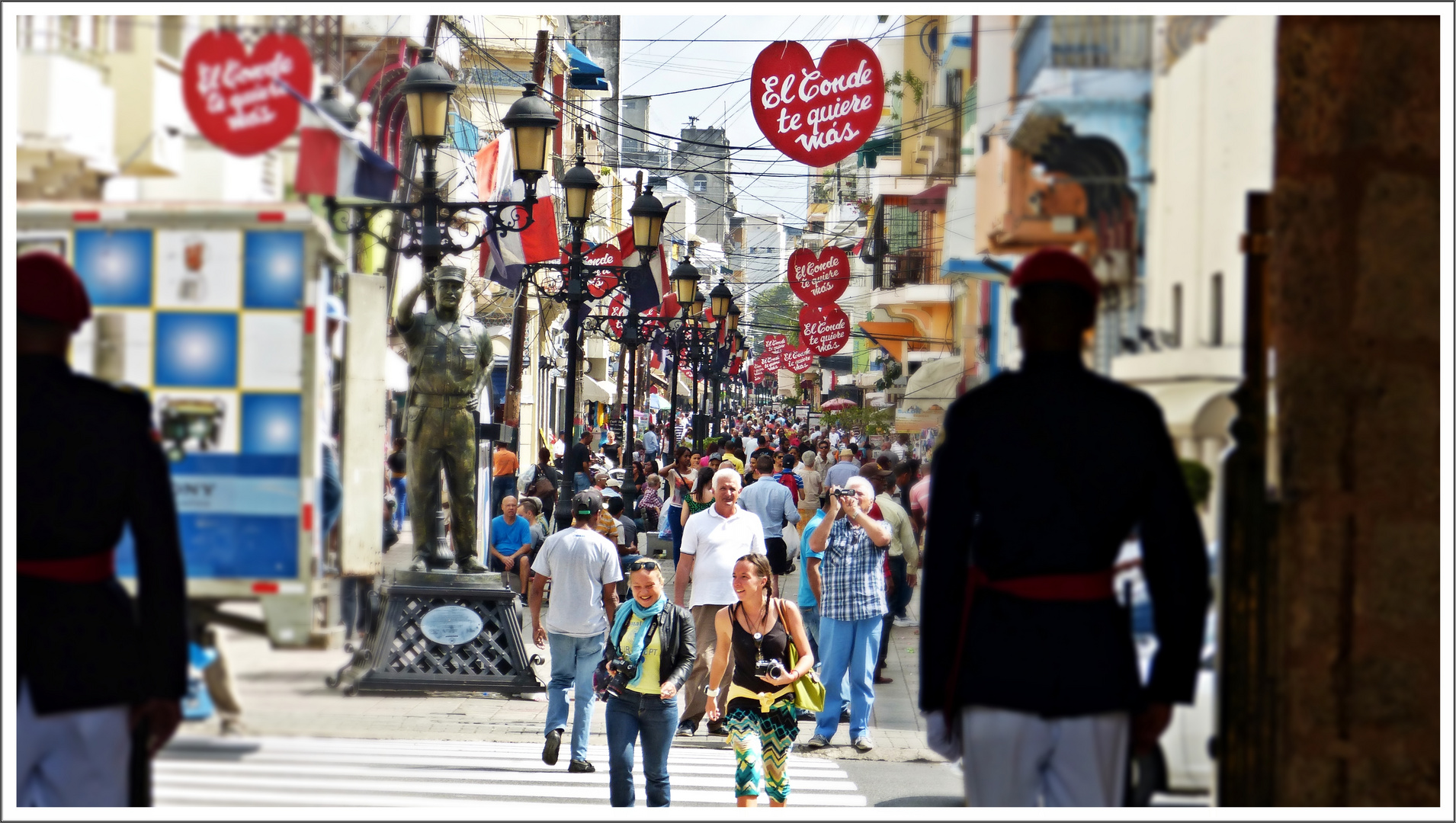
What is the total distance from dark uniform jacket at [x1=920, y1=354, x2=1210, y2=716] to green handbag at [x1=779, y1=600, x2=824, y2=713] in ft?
11.1

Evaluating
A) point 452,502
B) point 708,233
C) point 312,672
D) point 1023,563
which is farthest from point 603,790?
point 708,233

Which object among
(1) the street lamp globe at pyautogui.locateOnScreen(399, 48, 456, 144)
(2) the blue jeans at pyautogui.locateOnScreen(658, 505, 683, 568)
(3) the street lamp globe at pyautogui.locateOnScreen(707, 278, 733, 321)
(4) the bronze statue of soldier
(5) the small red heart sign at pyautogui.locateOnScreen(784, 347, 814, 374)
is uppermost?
(3) the street lamp globe at pyautogui.locateOnScreen(707, 278, 733, 321)

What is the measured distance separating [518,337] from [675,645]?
5.10 metres

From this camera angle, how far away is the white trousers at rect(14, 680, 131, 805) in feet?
10.8

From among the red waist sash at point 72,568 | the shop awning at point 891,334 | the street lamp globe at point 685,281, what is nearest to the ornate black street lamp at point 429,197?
the red waist sash at point 72,568

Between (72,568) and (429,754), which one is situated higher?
(72,568)

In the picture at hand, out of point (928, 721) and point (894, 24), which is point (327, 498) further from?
point (894, 24)

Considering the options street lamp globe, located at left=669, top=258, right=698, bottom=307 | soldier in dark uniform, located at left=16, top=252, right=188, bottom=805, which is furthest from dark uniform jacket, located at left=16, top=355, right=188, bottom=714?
street lamp globe, located at left=669, top=258, right=698, bottom=307

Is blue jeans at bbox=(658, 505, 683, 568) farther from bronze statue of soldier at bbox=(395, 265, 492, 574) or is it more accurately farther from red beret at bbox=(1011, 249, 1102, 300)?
red beret at bbox=(1011, 249, 1102, 300)

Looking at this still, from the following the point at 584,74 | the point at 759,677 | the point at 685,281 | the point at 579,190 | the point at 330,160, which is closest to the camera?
the point at 330,160

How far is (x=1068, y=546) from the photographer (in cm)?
333

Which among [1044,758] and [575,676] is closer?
[1044,758]

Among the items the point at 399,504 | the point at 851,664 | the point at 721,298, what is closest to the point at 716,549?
the point at 851,664

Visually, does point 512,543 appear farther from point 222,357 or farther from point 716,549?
point 222,357
